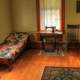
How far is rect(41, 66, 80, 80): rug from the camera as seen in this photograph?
4.08 m

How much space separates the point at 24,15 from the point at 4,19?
86 cm

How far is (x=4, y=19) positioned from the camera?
6.02 m

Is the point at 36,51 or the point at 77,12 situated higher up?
the point at 77,12

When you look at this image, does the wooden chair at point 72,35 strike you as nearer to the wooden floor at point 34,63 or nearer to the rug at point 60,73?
the wooden floor at point 34,63

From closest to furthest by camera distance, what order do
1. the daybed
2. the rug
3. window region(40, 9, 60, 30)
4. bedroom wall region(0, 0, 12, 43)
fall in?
the rug < the daybed < bedroom wall region(0, 0, 12, 43) < window region(40, 9, 60, 30)

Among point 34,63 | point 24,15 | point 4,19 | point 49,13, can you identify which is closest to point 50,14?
point 49,13

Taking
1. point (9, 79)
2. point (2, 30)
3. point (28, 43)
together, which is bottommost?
point (9, 79)

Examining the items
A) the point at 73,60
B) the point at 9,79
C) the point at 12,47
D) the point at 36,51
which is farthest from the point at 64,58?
the point at 9,79

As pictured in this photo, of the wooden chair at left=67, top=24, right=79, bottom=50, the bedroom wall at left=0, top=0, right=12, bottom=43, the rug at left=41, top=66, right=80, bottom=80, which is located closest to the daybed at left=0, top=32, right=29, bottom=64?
the bedroom wall at left=0, top=0, right=12, bottom=43

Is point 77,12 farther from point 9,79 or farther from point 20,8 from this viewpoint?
point 9,79

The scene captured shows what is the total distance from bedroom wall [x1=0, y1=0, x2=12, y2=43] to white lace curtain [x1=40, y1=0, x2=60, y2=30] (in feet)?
3.93

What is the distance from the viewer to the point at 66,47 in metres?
6.44

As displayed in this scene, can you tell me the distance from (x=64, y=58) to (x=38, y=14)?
6.48ft

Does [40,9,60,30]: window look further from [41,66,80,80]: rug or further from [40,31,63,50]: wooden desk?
[41,66,80,80]: rug
